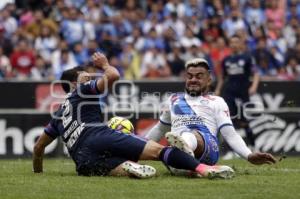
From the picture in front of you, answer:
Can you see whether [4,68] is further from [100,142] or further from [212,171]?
[212,171]

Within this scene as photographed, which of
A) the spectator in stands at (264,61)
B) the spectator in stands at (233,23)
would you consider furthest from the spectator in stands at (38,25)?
the spectator in stands at (264,61)

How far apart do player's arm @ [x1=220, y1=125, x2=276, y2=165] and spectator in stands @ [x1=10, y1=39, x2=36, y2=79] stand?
34.0 ft

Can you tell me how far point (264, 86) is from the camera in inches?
732

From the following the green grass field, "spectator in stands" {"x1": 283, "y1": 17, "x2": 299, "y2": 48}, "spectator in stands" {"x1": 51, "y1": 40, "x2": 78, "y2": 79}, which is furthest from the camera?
"spectator in stands" {"x1": 283, "y1": 17, "x2": 299, "y2": 48}

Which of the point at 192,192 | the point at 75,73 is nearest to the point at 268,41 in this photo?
the point at 75,73

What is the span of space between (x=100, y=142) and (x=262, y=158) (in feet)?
6.13

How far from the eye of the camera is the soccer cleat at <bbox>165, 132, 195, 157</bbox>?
9820 mm

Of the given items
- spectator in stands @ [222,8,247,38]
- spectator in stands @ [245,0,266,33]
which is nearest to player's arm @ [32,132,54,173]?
spectator in stands @ [222,8,247,38]

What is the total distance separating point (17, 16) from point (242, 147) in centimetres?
1328

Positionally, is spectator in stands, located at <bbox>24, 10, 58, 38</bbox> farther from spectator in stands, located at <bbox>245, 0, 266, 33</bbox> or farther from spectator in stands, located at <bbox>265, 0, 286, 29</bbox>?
spectator in stands, located at <bbox>265, 0, 286, 29</bbox>

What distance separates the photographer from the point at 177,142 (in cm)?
986

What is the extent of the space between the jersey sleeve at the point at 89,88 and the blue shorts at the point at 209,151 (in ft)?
4.44

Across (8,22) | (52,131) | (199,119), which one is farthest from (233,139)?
(8,22)

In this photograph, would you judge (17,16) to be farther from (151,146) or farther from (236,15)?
(151,146)
